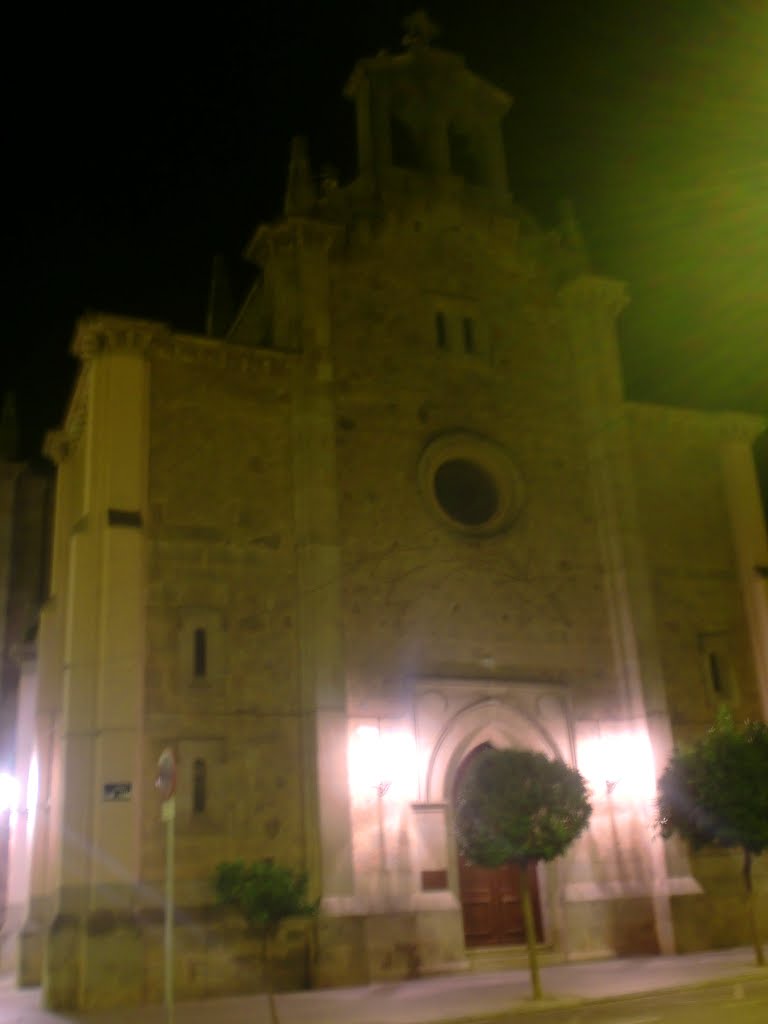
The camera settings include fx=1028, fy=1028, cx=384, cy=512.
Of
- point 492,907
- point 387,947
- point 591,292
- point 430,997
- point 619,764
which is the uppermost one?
point 591,292

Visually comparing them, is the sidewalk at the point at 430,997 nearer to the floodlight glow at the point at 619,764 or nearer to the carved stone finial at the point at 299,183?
the floodlight glow at the point at 619,764

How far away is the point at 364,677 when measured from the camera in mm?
20297

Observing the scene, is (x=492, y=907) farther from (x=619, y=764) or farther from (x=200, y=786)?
(x=200, y=786)

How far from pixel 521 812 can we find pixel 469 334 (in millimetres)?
12091

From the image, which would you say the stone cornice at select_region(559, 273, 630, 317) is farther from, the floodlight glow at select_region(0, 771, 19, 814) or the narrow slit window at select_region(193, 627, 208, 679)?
the floodlight glow at select_region(0, 771, 19, 814)

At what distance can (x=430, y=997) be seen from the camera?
16281 millimetres

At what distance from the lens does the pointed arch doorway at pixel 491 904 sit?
787 inches

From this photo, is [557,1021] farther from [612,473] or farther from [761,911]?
[612,473]

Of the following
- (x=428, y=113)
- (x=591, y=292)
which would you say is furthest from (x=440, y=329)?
(x=428, y=113)

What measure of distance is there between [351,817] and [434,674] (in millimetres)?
3342

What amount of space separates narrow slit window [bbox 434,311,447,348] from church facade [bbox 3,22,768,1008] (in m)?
0.06

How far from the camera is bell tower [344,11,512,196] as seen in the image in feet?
86.3

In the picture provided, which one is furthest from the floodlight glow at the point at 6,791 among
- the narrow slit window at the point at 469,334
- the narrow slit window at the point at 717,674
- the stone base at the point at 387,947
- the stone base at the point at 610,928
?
the narrow slit window at the point at 717,674

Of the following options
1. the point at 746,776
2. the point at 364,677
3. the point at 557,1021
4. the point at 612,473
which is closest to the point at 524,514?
the point at 612,473
